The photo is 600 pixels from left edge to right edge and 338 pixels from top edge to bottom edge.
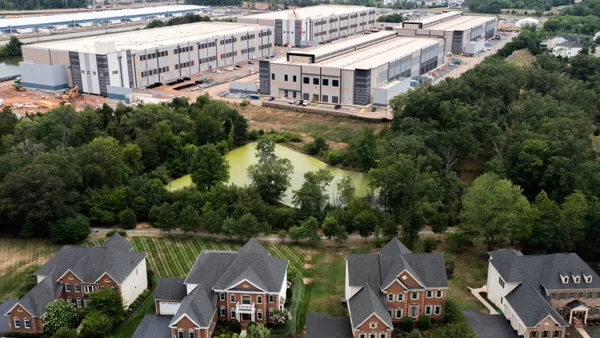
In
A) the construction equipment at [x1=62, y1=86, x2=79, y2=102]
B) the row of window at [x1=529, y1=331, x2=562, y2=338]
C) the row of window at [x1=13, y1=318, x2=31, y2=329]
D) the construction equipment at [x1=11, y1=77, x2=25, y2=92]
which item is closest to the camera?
the row of window at [x1=529, y1=331, x2=562, y2=338]

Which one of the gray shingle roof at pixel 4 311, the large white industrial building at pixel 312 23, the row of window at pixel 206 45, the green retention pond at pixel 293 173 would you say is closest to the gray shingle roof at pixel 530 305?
the green retention pond at pixel 293 173

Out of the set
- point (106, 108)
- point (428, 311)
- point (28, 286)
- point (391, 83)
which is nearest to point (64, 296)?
point (28, 286)

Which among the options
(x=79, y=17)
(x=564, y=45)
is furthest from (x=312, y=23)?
(x=79, y=17)

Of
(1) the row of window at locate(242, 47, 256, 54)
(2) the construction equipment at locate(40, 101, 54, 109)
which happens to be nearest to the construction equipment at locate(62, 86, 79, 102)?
(2) the construction equipment at locate(40, 101, 54, 109)

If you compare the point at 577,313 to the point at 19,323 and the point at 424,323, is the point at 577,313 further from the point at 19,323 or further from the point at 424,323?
the point at 19,323

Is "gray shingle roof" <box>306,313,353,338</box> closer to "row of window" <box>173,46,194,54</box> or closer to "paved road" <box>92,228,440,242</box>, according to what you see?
"paved road" <box>92,228,440,242</box>
